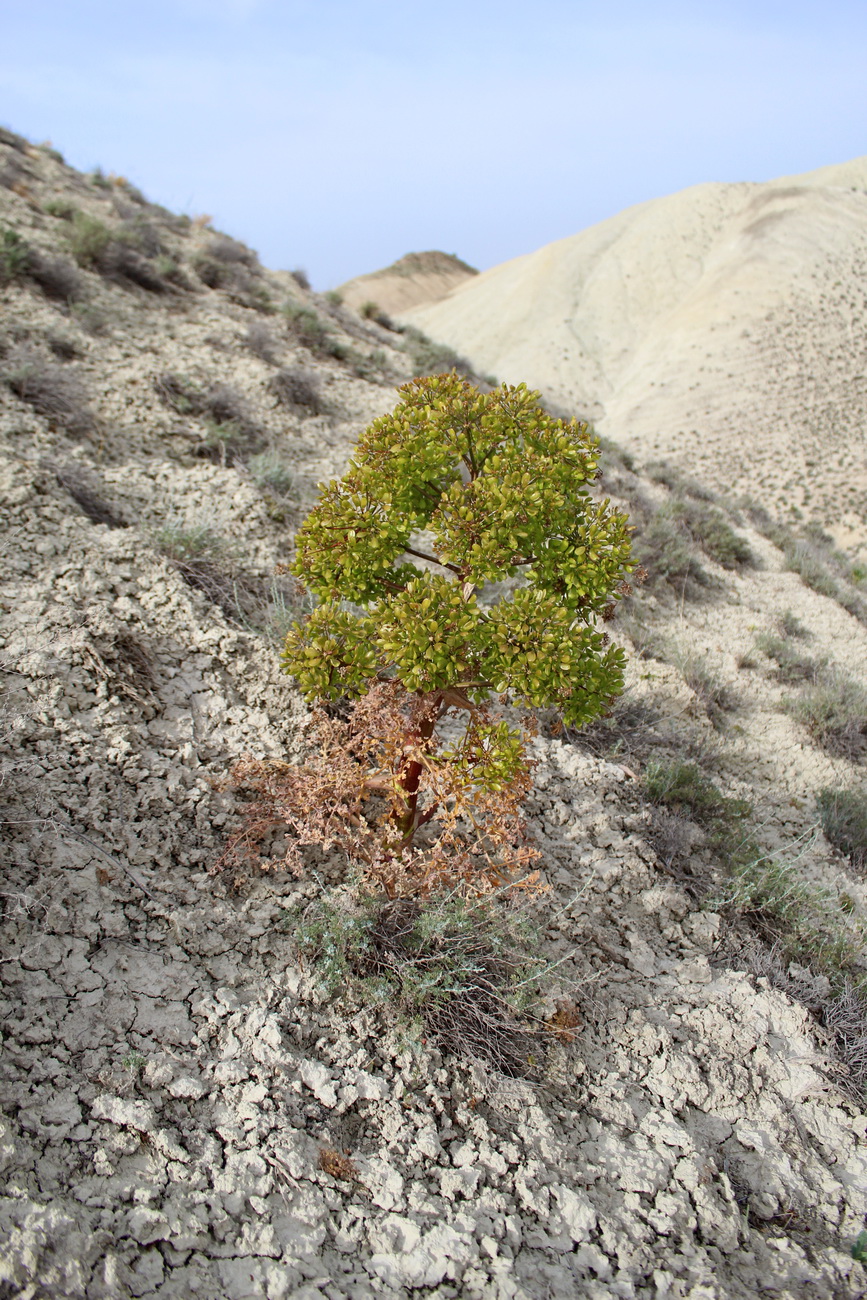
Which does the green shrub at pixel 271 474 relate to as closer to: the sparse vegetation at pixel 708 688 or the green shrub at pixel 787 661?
the sparse vegetation at pixel 708 688

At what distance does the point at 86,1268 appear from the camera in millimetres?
2043

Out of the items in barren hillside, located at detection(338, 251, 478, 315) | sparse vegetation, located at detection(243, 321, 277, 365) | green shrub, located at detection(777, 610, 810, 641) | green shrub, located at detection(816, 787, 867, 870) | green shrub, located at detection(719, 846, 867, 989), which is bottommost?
green shrub, located at detection(719, 846, 867, 989)

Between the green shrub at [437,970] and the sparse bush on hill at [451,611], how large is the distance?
0.59 feet

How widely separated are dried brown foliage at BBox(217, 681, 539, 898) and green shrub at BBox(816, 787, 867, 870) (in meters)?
3.28

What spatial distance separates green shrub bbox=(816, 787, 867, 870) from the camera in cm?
541

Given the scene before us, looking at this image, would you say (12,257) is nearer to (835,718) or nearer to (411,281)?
(835,718)

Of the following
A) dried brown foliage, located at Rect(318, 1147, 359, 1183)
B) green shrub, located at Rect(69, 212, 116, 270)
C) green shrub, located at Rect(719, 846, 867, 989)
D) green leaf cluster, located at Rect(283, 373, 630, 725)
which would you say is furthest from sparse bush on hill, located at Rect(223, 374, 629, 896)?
green shrub, located at Rect(69, 212, 116, 270)

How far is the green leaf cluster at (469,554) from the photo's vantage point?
303 cm

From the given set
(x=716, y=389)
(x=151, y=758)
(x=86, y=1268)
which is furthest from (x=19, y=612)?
(x=716, y=389)

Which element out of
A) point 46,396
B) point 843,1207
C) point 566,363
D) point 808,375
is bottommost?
point 843,1207

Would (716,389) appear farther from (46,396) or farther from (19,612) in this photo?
(19,612)

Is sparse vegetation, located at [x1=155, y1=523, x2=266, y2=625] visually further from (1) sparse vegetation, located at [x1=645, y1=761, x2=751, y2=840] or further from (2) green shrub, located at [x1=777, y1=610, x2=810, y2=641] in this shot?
(2) green shrub, located at [x1=777, y1=610, x2=810, y2=641]

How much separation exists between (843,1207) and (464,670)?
279cm

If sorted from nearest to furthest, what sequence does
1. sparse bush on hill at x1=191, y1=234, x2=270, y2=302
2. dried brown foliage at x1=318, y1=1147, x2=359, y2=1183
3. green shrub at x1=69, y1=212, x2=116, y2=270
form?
1. dried brown foliage at x1=318, y1=1147, x2=359, y2=1183
2. green shrub at x1=69, y1=212, x2=116, y2=270
3. sparse bush on hill at x1=191, y1=234, x2=270, y2=302
